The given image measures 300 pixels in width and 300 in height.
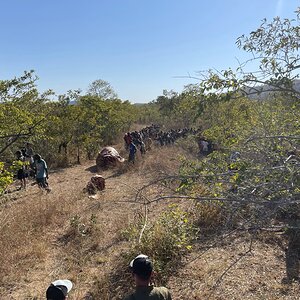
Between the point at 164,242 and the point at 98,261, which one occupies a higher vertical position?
the point at 164,242

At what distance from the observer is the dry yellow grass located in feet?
13.6

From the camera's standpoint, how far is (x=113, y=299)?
13.4 ft

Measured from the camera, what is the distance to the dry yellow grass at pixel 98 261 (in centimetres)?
415

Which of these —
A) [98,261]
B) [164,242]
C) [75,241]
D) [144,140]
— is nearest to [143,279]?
[164,242]

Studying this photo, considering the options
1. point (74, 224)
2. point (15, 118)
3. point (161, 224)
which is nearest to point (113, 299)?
point (161, 224)

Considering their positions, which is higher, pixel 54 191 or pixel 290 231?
pixel 54 191

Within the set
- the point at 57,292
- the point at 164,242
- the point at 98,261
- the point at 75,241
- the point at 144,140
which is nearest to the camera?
the point at 57,292

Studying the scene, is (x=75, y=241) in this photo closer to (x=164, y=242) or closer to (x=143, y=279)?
(x=164, y=242)

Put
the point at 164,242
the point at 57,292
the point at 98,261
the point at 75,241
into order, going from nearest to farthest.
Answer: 1. the point at 57,292
2. the point at 164,242
3. the point at 98,261
4. the point at 75,241

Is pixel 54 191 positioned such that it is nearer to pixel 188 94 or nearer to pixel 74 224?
pixel 74 224

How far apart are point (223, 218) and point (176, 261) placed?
165 centimetres

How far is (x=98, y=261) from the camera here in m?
5.04

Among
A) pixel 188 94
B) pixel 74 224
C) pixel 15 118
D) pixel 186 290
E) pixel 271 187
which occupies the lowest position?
pixel 186 290

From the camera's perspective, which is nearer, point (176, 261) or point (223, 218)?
point (176, 261)
